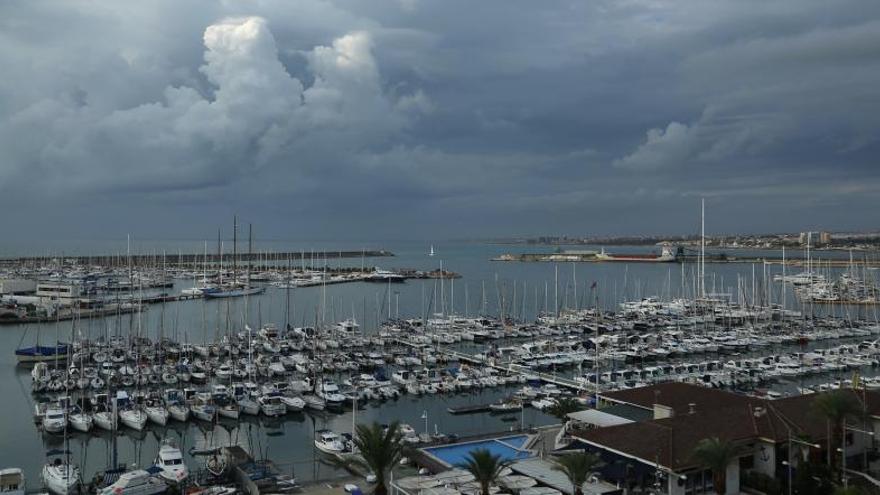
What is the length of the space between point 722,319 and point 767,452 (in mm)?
48087

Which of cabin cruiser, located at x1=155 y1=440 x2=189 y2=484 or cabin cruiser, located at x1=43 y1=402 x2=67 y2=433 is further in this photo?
cabin cruiser, located at x1=43 y1=402 x2=67 y2=433

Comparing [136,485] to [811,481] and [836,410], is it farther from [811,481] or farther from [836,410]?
[836,410]

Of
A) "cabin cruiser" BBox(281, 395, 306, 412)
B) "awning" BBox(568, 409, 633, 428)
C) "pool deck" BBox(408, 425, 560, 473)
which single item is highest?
"awning" BBox(568, 409, 633, 428)

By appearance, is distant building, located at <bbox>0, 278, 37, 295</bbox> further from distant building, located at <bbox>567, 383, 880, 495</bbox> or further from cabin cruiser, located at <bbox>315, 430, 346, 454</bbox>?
distant building, located at <bbox>567, 383, 880, 495</bbox>

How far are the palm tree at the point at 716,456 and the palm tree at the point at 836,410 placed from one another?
3662 mm

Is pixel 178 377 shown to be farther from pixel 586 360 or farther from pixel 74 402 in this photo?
pixel 586 360

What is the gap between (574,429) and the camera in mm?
21938

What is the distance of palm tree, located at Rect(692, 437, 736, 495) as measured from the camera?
53.6ft

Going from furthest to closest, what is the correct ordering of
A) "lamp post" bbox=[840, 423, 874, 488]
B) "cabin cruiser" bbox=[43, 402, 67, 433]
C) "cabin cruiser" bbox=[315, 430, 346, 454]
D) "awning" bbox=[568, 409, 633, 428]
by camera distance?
1. "cabin cruiser" bbox=[43, 402, 67, 433]
2. "cabin cruiser" bbox=[315, 430, 346, 454]
3. "awning" bbox=[568, 409, 633, 428]
4. "lamp post" bbox=[840, 423, 874, 488]

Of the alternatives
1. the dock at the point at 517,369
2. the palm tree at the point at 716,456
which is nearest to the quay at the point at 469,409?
the dock at the point at 517,369

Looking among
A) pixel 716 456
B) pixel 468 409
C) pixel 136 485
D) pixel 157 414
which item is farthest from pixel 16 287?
pixel 716 456

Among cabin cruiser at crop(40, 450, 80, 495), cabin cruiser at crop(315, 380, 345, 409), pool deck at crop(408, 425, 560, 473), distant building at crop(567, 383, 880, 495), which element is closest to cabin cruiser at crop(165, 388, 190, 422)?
cabin cruiser at crop(315, 380, 345, 409)

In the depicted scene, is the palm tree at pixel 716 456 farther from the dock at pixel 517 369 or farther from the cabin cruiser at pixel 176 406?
the cabin cruiser at pixel 176 406

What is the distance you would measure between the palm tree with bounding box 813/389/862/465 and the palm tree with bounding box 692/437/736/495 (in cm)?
366
